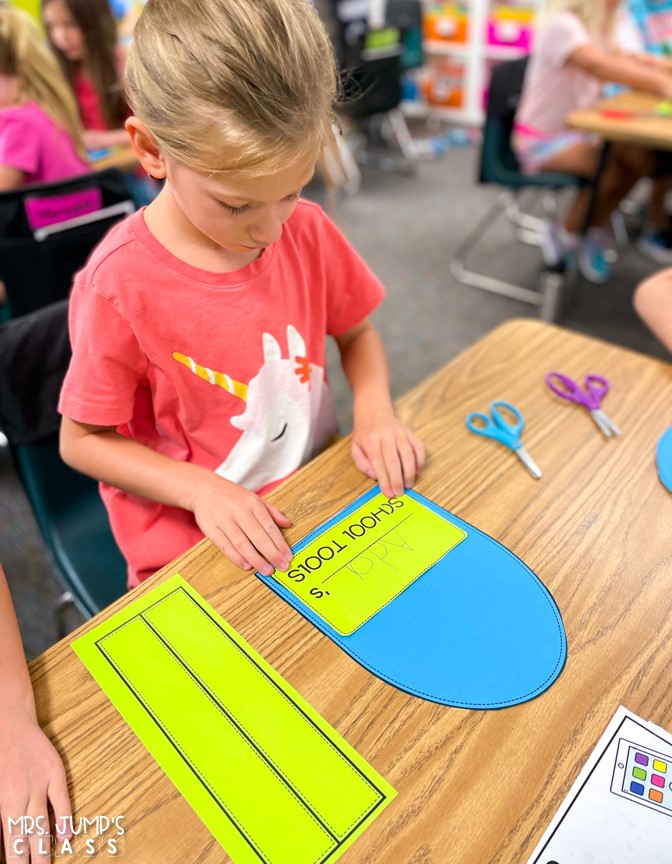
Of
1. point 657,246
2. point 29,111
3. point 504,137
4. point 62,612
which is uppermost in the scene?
point 29,111

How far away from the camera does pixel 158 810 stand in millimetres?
451

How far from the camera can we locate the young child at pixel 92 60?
6.42 feet

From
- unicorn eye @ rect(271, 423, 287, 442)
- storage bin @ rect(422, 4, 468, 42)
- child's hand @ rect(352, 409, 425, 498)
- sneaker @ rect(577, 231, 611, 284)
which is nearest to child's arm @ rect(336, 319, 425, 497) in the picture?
child's hand @ rect(352, 409, 425, 498)

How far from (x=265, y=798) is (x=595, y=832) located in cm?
24

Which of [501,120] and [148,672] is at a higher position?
[148,672]

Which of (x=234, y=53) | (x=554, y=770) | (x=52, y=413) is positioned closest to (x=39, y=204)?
(x=52, y=413)

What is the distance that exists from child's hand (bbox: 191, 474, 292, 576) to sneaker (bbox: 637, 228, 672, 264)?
9.33 ft

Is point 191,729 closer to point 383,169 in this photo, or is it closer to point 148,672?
point 148,672

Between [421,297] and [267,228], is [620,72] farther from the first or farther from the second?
[267,228]

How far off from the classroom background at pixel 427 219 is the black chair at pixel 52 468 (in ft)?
0.15

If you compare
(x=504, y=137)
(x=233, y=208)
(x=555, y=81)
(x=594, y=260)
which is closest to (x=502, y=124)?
(x=504, y=137)

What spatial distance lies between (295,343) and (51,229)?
2.96ft

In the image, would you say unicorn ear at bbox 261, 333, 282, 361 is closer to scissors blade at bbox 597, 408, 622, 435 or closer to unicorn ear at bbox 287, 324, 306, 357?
unicorn ear at bbox 287, 324, 306, 357

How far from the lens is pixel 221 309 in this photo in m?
0.74
